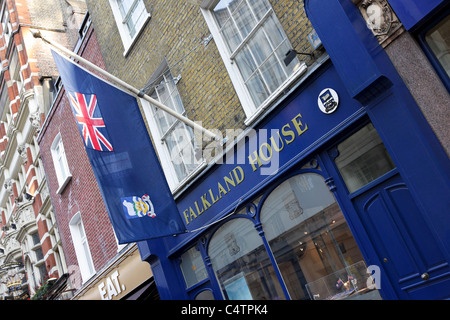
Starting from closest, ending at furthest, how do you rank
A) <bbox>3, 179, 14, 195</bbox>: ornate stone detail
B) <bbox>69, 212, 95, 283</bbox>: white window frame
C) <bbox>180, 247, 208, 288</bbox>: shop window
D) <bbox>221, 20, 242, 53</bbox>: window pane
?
<bbox>221, 20, 242, 53</bbox>: window pane
<bbox>180, 247, 208, 288</bbox>: shop window
<bbox>69, 212, 95, 283</bbox>: white window frame
<bbox>3, 179, 14, 195</bbox>: ornate stone detail

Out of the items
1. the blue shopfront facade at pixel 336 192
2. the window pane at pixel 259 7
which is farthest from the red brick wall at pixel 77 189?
the window pane at pixel 259 7

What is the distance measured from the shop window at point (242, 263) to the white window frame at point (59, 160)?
8.80 m

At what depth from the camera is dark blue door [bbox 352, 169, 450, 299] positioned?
4941mm

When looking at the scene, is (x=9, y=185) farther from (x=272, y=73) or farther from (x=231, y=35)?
(x=272, y=73)

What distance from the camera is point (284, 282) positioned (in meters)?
6.84

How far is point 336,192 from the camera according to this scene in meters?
5.99

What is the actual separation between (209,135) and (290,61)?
Result: 2.00m

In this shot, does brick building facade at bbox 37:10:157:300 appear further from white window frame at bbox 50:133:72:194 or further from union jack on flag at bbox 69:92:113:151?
union jack on flag at bbox 69:92:113:151

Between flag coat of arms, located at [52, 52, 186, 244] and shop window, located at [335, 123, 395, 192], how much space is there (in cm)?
305

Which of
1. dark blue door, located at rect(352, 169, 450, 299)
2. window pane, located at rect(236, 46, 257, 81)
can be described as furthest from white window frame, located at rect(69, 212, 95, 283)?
dark blue door, located at rect(352, 169, 450, 299)

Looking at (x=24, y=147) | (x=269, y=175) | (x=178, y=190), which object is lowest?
(x=269, y=175)

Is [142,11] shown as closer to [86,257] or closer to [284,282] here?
[284,282]

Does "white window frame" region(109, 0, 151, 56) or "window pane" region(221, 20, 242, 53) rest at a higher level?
"white window frame" region(109, 0, 151, 56)
